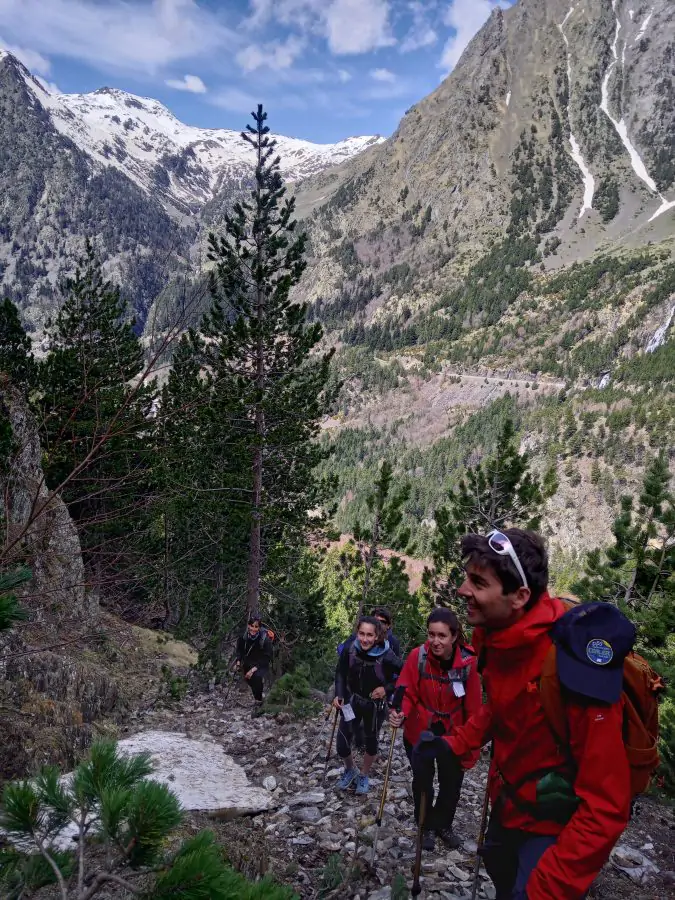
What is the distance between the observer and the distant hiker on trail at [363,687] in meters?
4.85

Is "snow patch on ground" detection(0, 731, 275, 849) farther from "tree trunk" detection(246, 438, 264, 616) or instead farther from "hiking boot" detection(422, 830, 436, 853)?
"tree trunk" detection(246, 438, 264, 616)

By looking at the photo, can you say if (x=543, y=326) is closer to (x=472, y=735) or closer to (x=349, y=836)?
(x=349, y=836)

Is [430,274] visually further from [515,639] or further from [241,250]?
[515,639]

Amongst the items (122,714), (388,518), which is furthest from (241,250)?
(122,714)

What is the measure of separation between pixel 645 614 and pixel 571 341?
134m

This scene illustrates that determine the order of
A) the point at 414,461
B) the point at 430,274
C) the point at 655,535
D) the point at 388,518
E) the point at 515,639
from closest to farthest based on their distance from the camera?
the point at 515,639, the point at 655,535, the point at 388,518, the point at 414,461, the point at 430,274

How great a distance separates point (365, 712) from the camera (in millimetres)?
4953

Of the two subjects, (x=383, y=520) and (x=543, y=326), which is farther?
(x=543, y=326)

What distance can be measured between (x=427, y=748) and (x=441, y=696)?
2.09ft

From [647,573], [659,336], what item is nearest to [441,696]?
[647,573]

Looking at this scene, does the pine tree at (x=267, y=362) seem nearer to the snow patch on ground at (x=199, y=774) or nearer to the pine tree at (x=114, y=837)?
the snow patch on ground at (x=199, y=774)

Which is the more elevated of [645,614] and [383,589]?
[645,614]

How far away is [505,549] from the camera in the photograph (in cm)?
196

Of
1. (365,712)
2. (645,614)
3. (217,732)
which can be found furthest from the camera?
(645,614)
